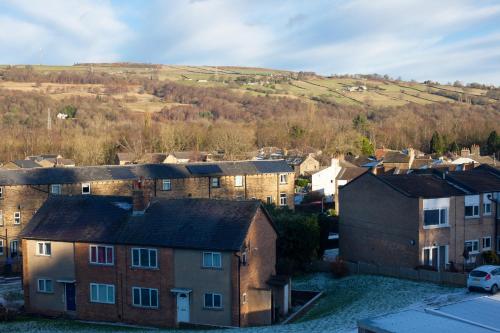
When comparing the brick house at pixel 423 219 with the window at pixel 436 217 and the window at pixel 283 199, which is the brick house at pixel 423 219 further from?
the window at pixel 283 199

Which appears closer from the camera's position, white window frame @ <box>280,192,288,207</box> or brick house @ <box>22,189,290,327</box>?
brick house @ <box>22,189,290,327</box>

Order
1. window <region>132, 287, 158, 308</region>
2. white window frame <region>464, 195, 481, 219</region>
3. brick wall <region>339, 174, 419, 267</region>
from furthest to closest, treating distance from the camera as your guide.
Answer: white window frame <region>464, 195, 481, 219</region> → brick wall <region>339, 174, 419, 267</region> → window <region>132, 287, 158, 308</region>

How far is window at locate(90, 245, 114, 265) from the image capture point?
31.8 meters

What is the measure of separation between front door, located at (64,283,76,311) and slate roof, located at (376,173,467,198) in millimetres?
18206

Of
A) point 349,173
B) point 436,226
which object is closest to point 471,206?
point 436,226

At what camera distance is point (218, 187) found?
2281 inches

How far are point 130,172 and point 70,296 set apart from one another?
22590 mm

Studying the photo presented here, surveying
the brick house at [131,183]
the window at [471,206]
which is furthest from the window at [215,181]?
the window at [471,206]

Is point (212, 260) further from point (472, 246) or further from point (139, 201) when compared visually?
point (472, 246)

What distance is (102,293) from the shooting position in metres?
31.9

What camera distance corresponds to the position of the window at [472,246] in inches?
1459

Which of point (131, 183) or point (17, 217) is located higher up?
point (131, 183)

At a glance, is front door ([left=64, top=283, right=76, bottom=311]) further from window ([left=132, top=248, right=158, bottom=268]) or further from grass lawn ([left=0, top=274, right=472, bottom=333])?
window ([left=132, top=248, right=158, bottom=268])

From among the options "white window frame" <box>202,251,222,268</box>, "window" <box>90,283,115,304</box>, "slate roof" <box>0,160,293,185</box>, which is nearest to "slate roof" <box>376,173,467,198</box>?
"white window frame" <box>202,251,222,268</box>
